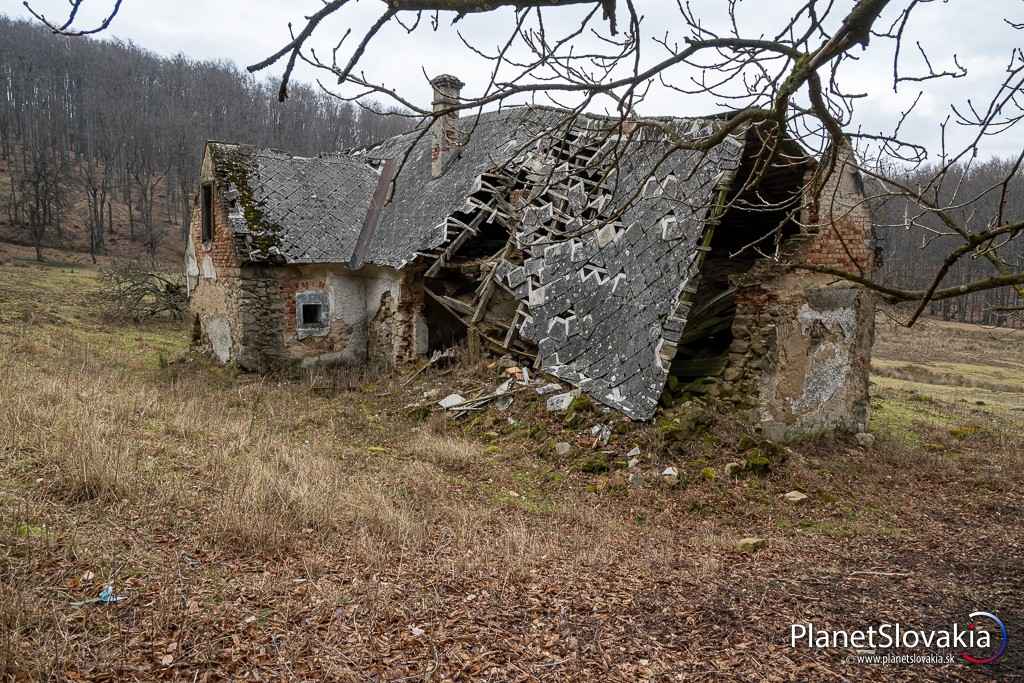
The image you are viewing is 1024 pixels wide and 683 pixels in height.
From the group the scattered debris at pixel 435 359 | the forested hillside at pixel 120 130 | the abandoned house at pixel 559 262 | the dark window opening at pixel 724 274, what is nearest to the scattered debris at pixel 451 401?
the abandoned house at pixel 559 262

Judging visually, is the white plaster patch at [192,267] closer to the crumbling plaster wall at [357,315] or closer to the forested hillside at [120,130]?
the crumbling plaster wall at [357,315]

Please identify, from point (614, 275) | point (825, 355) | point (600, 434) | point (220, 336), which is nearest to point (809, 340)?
point (825, 355)

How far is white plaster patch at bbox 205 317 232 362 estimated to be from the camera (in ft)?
46.1

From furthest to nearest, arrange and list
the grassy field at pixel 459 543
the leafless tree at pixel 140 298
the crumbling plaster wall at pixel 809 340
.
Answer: the leafless tree at pixel 140 298, the crumbling plaster wall at pixel 809 340, the grassy field at pixel 459 543

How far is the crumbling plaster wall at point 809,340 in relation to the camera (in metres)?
8.74

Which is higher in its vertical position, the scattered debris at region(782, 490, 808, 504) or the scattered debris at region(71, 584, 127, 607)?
the scattered debris at region(71, 584, 127, 607)

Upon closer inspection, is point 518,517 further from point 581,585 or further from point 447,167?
point 447,167

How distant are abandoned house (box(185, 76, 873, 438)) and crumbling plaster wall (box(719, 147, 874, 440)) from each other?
0.03m

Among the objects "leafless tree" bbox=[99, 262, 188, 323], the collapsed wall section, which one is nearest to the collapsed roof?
the collapsed wall section

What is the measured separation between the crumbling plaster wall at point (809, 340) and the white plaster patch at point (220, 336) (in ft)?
34.5

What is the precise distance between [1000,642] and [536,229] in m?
7.11

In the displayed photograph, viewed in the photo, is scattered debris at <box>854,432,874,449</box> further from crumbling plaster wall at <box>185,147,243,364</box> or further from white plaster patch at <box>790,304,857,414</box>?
crumbling plaster wall at <box>185,147,243,364</box>

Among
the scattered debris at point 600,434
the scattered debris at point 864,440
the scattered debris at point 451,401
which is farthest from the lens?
the scattered debris at point 451,401

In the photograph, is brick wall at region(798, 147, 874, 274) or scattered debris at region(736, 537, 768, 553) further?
brick wall at region(798, 147, 874, 274)
